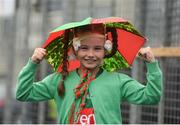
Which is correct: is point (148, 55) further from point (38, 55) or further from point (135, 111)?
point (135, 111)

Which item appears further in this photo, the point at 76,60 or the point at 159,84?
the point at 76,60

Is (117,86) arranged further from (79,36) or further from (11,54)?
(11,54)

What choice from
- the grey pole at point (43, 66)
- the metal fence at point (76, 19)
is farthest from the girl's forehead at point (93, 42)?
the grey pole at point (43, 66)

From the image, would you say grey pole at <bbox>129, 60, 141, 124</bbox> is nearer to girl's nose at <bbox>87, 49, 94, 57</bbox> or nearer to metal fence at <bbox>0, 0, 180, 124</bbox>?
metal fence at <bbox>0, 0, 180, 124</bbox>

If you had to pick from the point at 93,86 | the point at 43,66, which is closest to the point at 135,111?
the point at 43,66

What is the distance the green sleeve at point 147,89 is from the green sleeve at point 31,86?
0.48m

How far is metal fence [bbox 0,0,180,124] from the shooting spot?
506 cm

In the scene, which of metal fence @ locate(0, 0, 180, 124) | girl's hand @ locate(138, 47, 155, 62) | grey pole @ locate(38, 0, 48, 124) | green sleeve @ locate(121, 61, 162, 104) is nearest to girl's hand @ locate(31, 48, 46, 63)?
green sleeve @ locate(121, 61, 162, 104)

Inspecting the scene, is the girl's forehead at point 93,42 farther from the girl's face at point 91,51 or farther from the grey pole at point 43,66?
the grey pole at point 43,66

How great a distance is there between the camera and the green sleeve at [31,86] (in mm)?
3410

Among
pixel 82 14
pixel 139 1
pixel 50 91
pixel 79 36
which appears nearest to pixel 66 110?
pixel 50 91

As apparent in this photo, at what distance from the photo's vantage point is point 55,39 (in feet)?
11.5

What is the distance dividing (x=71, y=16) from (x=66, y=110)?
2520 mm

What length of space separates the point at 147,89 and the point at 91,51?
16.5 inches
